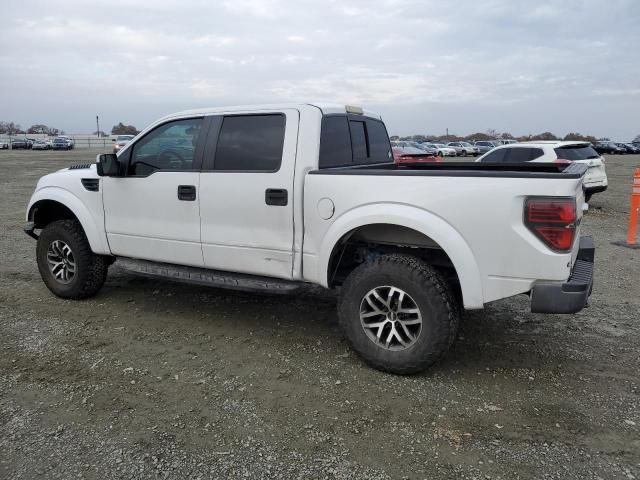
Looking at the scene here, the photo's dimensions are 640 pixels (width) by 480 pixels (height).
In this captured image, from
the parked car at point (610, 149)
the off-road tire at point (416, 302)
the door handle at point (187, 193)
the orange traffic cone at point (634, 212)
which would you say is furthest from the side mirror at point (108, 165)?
the parked car at point (610, 149)

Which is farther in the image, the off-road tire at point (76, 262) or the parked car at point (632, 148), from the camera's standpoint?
the parked car at point (632, 148)

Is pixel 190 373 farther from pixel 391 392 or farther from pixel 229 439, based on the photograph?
pixel 391 392

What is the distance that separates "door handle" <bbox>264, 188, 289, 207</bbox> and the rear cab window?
1.24 feet

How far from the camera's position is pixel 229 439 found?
308 centimetres

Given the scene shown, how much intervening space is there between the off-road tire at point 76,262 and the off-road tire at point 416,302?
2824mm

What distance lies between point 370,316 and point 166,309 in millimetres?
2383

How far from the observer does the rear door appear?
4160 millimetres

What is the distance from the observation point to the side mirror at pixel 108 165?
485 cm

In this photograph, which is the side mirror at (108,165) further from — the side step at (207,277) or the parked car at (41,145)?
the parked car at (41,145)

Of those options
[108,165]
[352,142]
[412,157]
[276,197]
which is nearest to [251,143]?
[276,197]

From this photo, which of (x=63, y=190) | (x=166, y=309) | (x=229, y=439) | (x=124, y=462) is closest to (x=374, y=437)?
(x=229, y=439)

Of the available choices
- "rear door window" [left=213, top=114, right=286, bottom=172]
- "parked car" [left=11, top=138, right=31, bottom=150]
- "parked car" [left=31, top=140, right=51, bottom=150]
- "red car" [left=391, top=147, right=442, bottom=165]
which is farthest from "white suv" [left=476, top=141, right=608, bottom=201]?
"parked car" [left=11, top=138, right=31, bottom=150]

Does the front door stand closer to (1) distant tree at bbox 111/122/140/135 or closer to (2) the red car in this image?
(2) the red car

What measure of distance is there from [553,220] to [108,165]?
148 inches
